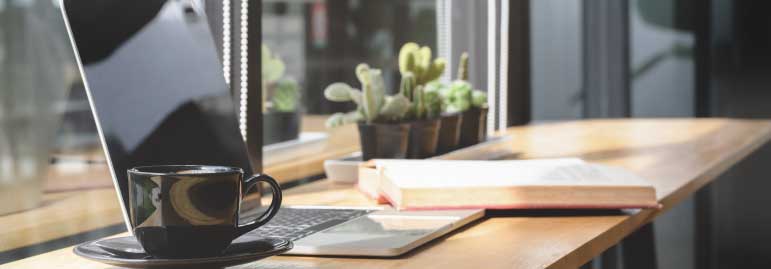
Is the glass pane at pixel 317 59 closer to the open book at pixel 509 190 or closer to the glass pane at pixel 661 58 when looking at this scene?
the open book at pixel 509 190

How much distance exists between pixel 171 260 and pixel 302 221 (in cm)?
34

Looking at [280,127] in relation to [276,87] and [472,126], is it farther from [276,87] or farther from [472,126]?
[472,126]

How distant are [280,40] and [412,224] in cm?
85

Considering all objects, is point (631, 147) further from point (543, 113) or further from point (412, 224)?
point (543, 113)

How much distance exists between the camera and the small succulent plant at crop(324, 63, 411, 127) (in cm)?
157

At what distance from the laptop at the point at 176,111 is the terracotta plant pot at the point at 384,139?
1.06 ft

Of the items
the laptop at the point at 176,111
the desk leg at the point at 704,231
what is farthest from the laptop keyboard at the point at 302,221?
the desk leg at the point at 704,231

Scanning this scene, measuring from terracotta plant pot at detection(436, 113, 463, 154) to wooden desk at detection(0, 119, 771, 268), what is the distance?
228 millimetres

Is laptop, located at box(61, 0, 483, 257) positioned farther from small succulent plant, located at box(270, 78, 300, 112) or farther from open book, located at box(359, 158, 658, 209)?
small succulent plant, located at box(270, 78, 300, 112)

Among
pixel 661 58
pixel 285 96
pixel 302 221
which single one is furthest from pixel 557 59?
pixel 302 221

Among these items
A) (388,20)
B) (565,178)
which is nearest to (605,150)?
(388,20)

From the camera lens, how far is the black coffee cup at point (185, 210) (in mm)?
800

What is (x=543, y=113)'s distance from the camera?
15.1 feet

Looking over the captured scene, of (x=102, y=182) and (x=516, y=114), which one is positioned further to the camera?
(x=516, y=114)
